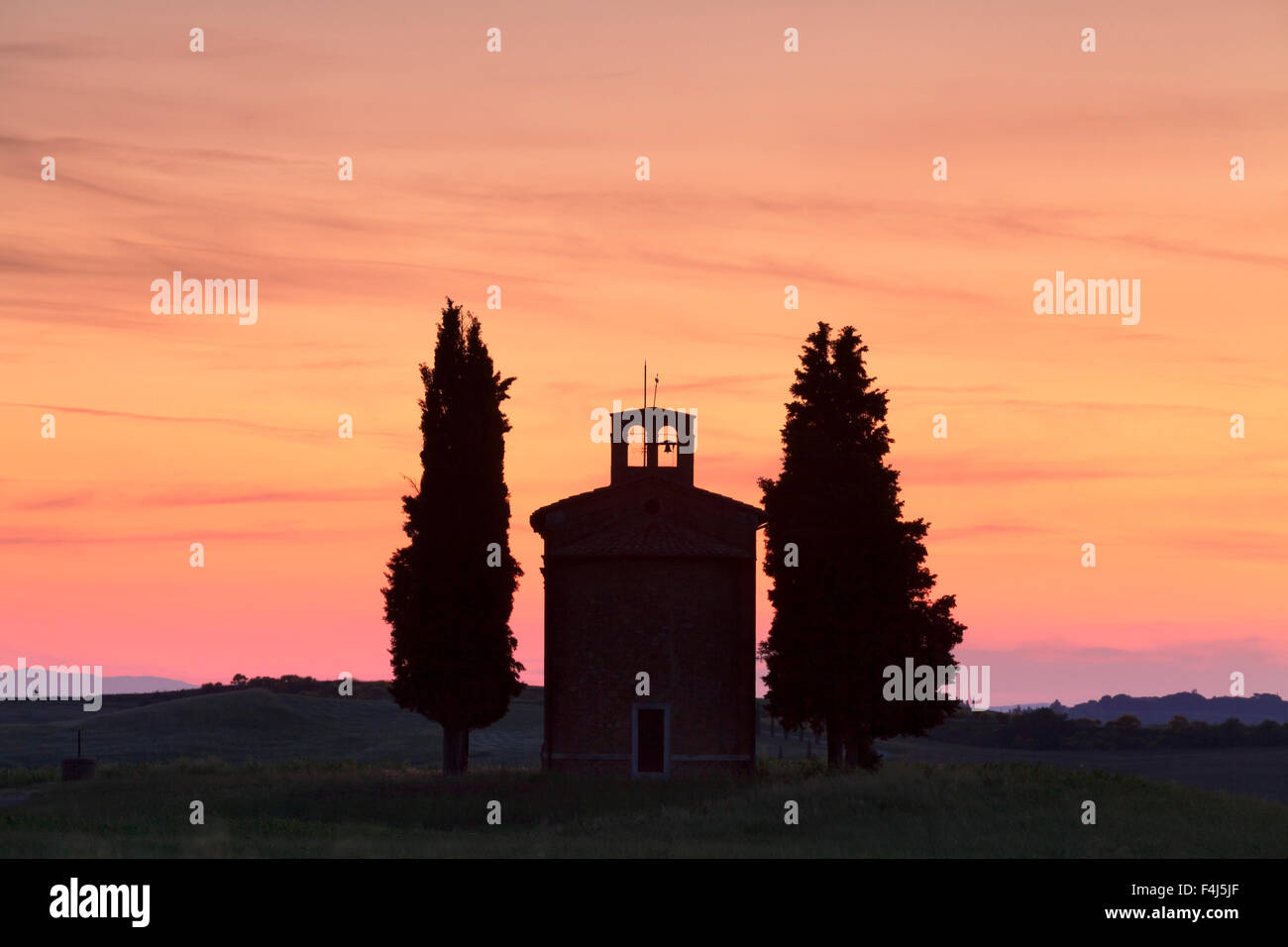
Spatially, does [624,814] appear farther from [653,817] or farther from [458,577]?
[458,577]

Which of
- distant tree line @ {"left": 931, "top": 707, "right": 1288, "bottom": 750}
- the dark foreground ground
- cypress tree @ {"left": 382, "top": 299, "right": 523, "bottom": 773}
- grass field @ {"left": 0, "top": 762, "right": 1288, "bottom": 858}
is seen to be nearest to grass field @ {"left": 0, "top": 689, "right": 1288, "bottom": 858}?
grass field @ {"left": 0, "top": 762, "right": 1288, "bottom": 858}

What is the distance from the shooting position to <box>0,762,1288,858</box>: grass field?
29594 mm

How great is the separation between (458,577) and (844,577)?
1278 cm

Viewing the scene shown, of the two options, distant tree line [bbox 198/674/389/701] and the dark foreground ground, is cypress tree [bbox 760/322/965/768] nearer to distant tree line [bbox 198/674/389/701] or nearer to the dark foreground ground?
the dark foreground ground

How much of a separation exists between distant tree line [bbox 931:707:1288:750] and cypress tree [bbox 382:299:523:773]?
2175 inches

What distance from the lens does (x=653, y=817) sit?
123ft

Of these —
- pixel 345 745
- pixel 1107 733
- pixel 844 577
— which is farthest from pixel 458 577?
pixel 1107 733

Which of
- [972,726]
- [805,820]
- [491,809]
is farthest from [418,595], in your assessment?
[972,726]

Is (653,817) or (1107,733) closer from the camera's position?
(653,817)
